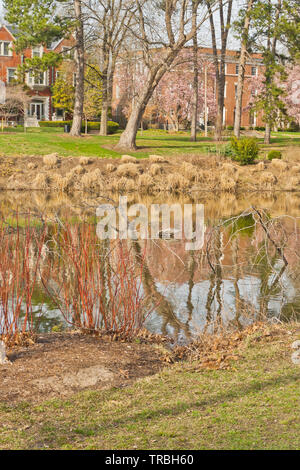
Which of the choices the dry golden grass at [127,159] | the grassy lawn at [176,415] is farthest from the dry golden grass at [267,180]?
the grassy lawn at [176,415]

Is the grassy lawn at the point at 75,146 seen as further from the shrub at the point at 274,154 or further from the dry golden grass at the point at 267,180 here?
the dry golden grass at the point at 267,180

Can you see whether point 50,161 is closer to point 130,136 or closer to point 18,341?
point 130,136

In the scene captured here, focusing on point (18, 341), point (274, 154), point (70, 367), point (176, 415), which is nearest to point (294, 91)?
point (274, 154)

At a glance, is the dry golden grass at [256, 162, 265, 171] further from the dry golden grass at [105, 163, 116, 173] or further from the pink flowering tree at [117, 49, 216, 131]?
the pink flowering tree at [117, 49, 216, 131]

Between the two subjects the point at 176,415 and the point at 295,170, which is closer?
the point at 176,415

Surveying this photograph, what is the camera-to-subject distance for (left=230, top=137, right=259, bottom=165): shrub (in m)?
32.7

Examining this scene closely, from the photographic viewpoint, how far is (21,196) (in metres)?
25.8

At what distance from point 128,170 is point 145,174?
0.90m

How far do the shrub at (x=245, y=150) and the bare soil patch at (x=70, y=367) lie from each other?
26784 millimetres

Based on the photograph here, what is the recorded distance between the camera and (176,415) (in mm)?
Result: 4797

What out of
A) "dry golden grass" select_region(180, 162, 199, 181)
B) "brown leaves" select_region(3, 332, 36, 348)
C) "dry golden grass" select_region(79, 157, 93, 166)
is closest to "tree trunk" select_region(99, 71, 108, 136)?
"dry golden grass" select_region(79, 157, 93, 166)

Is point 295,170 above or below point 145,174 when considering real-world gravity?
above

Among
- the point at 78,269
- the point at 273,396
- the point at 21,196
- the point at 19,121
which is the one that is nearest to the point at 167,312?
the point at 78,269
